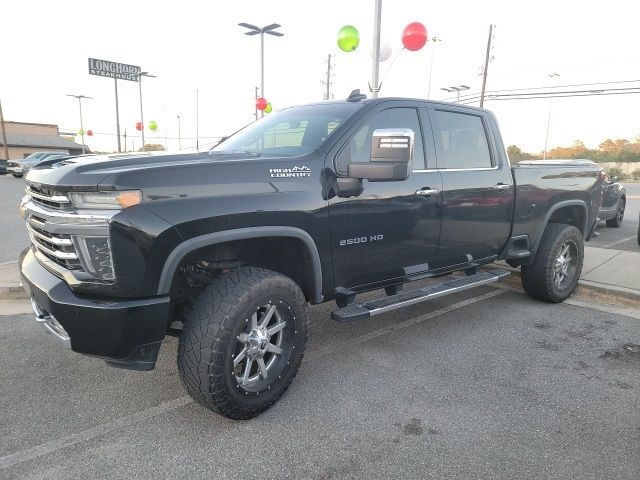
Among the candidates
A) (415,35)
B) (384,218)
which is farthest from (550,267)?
(415,35)

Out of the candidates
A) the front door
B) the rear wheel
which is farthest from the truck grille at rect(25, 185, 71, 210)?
the rear wheel

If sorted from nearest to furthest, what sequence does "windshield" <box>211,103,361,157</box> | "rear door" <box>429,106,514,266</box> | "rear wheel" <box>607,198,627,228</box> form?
1. "windshield" <box>211,103,361,157</box>
2. "rear door" <box>429,106,514,266</box>
3. "rear wheel" <box>607,198,627,228</box>

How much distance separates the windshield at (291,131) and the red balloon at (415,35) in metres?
5.86

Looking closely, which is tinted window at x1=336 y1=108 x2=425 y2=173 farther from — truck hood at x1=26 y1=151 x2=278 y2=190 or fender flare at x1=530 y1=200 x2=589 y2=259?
fender flare at x1=530 y1=200 x2=589 y2=259

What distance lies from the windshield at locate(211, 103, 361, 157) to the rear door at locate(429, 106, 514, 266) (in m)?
0.95

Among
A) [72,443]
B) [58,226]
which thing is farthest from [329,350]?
[58,226]

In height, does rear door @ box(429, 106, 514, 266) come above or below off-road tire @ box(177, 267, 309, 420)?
above

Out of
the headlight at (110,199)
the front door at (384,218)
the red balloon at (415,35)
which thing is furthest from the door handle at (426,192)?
the red balloon at (415,35)

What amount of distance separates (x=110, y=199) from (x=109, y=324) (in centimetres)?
63

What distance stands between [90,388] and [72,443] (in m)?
0.63

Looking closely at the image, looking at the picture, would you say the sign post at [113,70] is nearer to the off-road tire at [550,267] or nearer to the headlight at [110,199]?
the off-road tire at [550,267]

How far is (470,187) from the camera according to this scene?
4.09 metres

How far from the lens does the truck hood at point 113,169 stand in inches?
93.2

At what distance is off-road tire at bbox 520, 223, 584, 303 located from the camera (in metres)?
4.94
